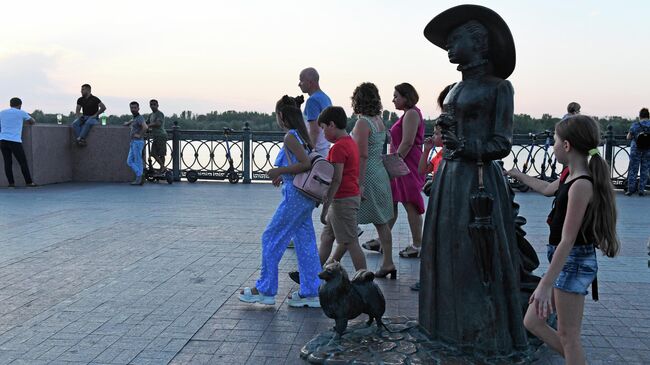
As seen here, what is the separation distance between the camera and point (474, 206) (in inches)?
150

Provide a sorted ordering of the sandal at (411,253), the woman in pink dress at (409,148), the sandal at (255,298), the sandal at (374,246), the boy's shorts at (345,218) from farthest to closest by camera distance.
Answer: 1. the sandal at (374,246)
2. the sandal at (411,253)
3. the woman in pink dress at (409,148)
4. the boy's shorts at (345,218)
5. the sandal at (255,298)

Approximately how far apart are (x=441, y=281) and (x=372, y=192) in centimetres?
232

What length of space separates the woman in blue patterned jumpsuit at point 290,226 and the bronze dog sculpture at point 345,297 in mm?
967

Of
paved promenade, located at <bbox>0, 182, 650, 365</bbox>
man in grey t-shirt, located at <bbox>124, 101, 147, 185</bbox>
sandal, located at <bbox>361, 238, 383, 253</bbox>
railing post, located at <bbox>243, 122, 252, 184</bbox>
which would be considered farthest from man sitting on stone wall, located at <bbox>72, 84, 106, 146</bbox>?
sandal, located at <bbox>361, 238, 383, 253</bbox>

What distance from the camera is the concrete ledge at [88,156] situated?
50.0ft

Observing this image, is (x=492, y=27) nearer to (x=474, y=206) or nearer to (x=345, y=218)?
(x=474, y=206)

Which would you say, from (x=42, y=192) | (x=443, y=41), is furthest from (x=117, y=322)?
(x=42, y=192)

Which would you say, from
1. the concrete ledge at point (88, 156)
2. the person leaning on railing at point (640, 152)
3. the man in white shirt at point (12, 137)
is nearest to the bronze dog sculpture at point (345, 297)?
the person leaning on railing at point (640, 152)

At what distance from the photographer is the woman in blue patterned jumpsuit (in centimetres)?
525

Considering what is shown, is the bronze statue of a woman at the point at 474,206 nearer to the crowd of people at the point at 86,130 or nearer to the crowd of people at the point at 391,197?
the crowd of people at the point at 391,197

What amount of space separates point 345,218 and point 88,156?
12.2 metres

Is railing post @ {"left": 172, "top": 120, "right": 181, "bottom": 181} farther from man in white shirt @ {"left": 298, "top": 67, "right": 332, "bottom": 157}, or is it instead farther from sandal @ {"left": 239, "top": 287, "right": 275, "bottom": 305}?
sandal @ {"left": 239, "top": 287, "right": 275, "bottom": 305}

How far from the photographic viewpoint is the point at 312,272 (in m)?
5.48

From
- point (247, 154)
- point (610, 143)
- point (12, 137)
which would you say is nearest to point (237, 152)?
point (247, 154)
